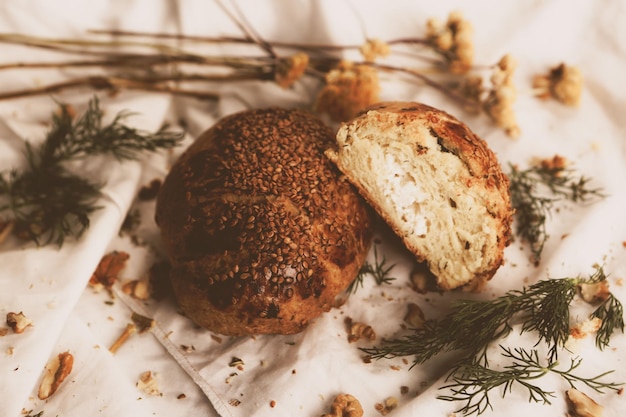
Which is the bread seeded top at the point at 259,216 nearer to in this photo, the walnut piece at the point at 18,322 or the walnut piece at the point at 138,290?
the walnut piece at the point at 138,290

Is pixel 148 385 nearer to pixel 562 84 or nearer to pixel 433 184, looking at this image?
pixel 433 184

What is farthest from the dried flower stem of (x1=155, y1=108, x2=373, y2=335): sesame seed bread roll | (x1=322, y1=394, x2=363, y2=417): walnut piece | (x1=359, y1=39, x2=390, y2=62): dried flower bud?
(x1=359, y1=39, x2=390, y2=62): dried flower bud

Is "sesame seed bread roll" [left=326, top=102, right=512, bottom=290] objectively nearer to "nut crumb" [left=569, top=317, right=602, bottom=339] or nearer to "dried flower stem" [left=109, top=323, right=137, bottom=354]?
"nut crumb" [left=569, top=317, right=602, bottom=339]

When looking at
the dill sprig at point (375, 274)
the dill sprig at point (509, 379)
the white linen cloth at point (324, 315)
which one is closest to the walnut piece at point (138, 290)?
the white linen cloth at point (324, 315)

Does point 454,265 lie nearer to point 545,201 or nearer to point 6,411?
point 545,201

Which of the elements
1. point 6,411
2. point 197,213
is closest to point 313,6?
point 197,213
